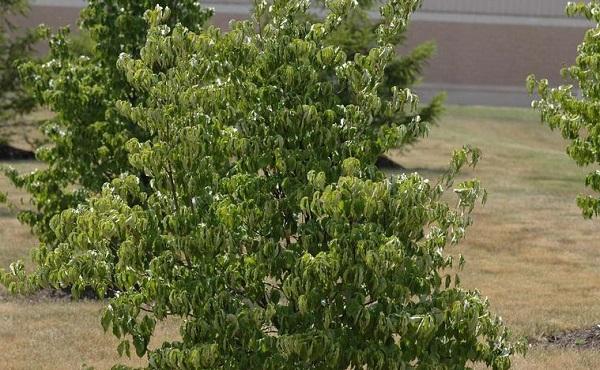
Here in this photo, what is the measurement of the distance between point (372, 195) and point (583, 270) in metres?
13.5

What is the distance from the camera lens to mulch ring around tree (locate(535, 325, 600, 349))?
44.7 ft

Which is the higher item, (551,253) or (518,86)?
(551,253)

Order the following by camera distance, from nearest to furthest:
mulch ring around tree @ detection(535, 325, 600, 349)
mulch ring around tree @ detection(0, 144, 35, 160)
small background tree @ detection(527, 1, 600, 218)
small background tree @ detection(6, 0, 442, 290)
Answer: small background tree @ detection(527, 1, 600, 218) < mulch ring around tree @ detection(535, 325, 600, 349) < small background tree @ detection(6, 0, 442, 290) < mulch ring around tree @ detection(0, 144, 35, 160)

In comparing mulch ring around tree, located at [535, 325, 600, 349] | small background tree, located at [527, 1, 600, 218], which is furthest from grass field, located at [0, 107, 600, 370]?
small background tree, located at [527, 1, 600, 218]

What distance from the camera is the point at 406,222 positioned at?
23.4ft

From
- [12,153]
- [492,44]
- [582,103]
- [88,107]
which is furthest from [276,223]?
[492,44]

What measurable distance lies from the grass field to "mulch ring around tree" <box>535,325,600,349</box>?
204 mm

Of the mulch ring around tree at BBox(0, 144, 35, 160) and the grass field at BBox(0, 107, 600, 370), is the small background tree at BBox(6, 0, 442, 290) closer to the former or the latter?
the grass field at BBox(0, 107, 600, 370)

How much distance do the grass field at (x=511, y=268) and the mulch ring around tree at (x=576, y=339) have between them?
20cm

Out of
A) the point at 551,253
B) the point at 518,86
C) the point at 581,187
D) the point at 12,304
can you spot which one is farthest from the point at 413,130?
the point at 518,86

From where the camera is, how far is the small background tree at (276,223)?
703 cm

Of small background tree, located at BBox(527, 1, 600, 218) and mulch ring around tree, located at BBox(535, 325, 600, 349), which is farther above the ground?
small background tree, located at BBox(527, 1, 600, 218)

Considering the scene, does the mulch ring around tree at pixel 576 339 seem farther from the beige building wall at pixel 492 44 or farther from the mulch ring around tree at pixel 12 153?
the beige building wall at pixel 492 44

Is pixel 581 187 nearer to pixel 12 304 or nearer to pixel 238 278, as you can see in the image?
pixel 12 304
